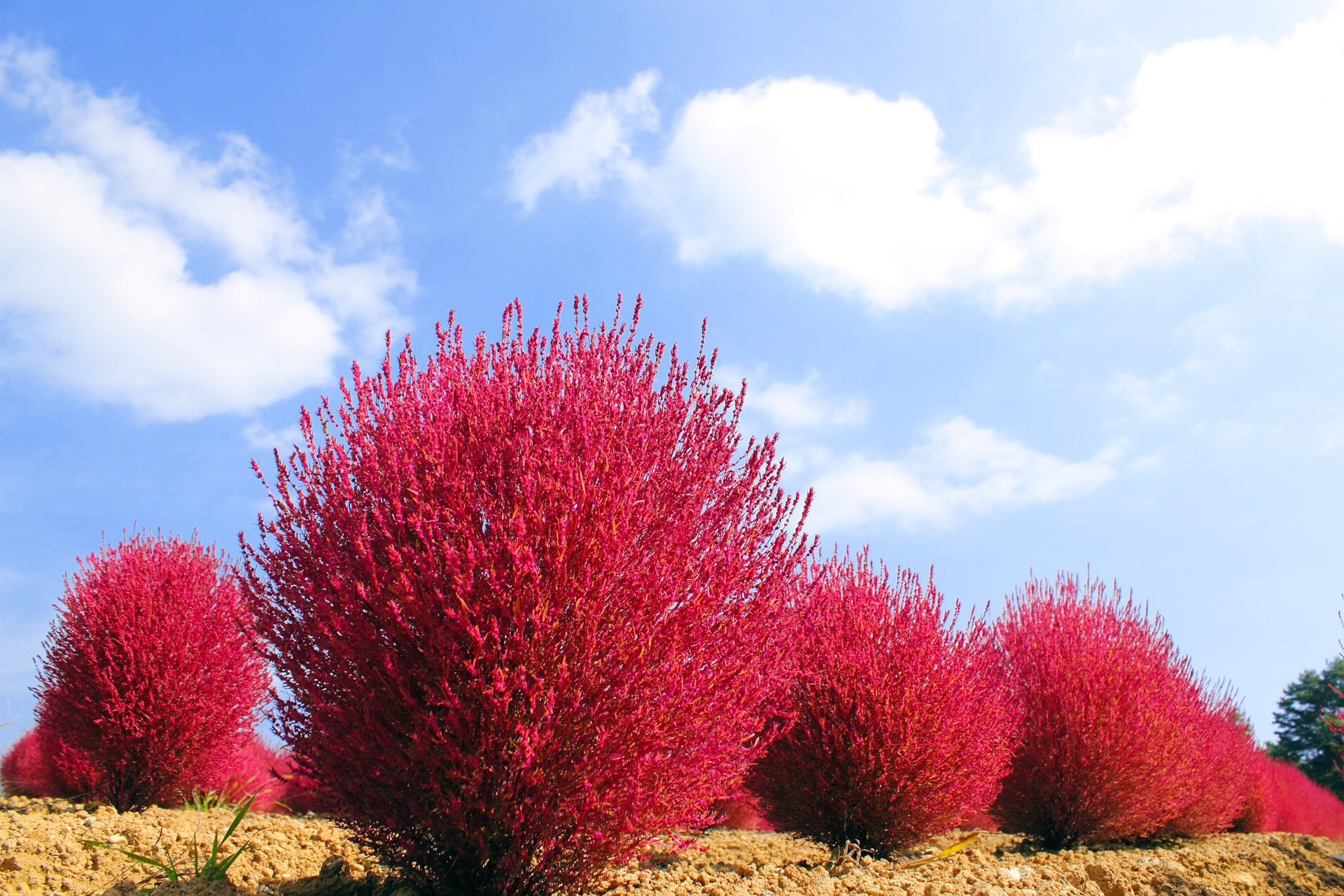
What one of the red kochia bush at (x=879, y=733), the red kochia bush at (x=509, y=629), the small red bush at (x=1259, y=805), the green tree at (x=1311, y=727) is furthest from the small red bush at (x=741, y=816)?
the green tree at (x=1311, y=727)

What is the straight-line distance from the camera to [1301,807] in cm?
1980

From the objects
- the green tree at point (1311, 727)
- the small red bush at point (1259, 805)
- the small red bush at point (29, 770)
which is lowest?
the small red bush at point (29, 770)

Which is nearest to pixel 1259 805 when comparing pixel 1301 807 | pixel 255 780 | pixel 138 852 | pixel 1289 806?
pixel 1289 806

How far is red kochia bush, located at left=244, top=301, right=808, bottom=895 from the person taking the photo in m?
4.39

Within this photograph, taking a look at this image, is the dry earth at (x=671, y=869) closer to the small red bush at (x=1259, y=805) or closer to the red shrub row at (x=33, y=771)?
the red shrub row at (x=33, y=771)

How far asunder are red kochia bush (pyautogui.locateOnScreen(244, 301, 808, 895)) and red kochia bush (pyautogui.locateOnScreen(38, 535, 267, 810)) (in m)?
5.35

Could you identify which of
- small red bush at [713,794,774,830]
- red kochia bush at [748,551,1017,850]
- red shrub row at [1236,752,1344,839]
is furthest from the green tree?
red kochia bush at [748,551,1017,850]

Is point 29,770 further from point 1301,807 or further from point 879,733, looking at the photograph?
point 1301,807

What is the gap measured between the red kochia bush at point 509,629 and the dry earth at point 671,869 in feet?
2.62

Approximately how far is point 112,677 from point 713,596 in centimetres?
759

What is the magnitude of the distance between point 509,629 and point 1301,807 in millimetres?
22390

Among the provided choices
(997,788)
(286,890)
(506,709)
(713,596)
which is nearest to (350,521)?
(506,709)

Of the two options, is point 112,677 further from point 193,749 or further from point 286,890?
point 286,890

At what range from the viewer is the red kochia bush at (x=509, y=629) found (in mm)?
4387
